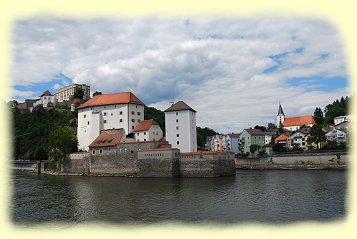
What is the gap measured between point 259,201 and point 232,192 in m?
4.29

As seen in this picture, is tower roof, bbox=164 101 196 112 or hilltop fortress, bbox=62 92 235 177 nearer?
hilltop fortress, bbox=62 92 235 177

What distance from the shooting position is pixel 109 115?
159 ft

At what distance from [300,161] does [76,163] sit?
33.8 meters

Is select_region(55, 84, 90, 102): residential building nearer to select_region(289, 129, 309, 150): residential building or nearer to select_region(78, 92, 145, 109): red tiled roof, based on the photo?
select_region(78, 92, 145, 109): red tiled roof

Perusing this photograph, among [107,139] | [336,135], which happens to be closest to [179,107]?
[107,139]

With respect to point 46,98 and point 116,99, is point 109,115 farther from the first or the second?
point 46,98

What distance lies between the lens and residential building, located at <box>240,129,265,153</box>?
7563cm

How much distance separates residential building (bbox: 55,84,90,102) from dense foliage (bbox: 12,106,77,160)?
10698 mm

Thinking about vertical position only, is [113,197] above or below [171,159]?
below

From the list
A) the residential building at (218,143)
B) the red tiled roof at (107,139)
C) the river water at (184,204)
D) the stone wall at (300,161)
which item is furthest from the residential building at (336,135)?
the red tiled roof at (107,139)

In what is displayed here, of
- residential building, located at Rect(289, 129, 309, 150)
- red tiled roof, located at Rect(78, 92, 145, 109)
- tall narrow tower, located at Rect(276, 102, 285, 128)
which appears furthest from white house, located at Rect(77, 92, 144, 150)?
tall narrow tower, located at Rect(276, 102, 285, 128)

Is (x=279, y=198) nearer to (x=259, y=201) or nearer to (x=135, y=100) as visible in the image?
(x=259, y=201)

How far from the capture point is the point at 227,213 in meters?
17.6

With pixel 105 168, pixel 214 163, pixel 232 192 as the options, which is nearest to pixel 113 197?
pixel 232 192
